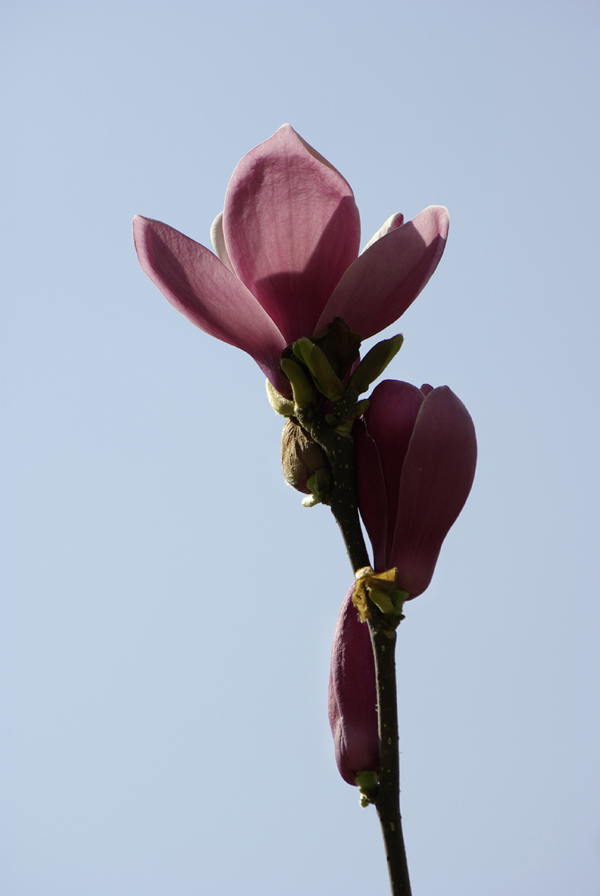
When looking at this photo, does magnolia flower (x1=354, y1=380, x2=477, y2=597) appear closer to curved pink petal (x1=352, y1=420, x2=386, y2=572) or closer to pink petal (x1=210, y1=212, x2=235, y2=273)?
curved pink petal (x1=352, y1=420, x2=386, y2=572)

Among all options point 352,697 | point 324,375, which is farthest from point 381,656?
point 324,375

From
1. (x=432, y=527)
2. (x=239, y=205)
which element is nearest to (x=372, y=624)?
(x=432, y=527)

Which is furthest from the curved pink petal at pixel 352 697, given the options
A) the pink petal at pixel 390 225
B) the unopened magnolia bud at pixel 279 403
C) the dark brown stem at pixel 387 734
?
the pink petal at pixel 390 225

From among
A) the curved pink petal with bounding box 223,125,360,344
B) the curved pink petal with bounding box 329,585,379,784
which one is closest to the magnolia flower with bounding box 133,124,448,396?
the curved pink petal with bounding box 223,125,360,344

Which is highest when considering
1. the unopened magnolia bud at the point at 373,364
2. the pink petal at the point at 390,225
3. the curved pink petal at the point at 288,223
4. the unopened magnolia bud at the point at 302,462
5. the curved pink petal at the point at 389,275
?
the pink petal at the point at 390,225

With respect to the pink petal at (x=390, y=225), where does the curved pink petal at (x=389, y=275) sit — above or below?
below

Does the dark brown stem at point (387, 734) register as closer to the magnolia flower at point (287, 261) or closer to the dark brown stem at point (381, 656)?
the dark brown stem at point (381, 656)

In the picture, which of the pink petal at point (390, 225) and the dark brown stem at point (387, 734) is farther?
the pink petal at point (390, 225)
